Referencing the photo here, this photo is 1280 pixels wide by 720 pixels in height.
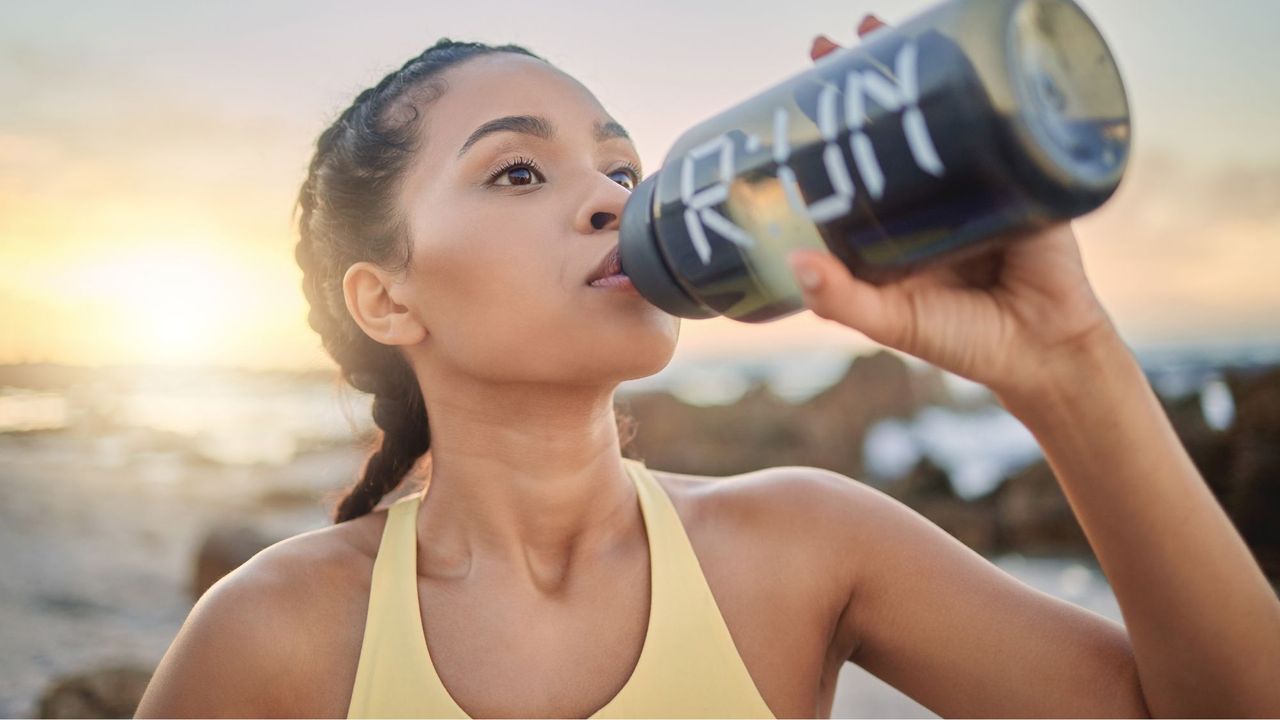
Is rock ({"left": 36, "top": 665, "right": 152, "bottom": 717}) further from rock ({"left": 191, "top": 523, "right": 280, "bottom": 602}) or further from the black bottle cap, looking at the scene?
the black bottle cap

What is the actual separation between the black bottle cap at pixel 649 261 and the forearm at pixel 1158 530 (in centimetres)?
42

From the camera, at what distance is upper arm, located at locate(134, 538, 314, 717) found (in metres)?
1.32

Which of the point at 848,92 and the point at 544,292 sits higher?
the point at 848,92

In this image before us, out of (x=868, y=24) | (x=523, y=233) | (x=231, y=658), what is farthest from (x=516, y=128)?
(x=231, y=658)

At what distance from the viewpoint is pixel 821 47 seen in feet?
3.85

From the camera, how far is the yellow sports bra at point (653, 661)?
1374mm

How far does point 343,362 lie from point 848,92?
57.2 inches

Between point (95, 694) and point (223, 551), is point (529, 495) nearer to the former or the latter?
point (95, 694)

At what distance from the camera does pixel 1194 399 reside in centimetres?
580

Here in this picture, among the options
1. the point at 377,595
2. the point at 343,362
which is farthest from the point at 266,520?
the point at 377,595

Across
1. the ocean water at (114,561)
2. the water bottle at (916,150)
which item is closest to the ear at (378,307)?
the water bottle at (916,150)

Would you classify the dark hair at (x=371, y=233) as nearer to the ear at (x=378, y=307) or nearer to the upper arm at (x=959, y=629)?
the ear at (x=378, y=307)

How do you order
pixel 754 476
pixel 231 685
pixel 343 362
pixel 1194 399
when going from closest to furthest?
1. pixel 231 685
2. pixel 754 476
3. pixel 343 362
4. pixel 1194 399

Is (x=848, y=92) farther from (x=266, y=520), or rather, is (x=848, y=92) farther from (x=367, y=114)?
(x=266, y=520)
